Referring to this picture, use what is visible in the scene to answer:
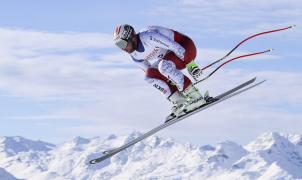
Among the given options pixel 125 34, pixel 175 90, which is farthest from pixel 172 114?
pixel 125 34

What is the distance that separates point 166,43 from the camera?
53.7 ft

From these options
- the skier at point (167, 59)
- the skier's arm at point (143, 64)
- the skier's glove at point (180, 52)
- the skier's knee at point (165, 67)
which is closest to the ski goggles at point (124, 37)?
the skier at point (167, 59)

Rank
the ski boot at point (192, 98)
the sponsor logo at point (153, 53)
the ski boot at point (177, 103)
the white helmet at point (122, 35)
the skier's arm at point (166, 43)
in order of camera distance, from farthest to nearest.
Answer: the ski boot at point (177, 103), the ski boot at point (192, 98), the sponsor logo at point (153, 53), the skier's arm at point (166, 43), the white helmet at point (122, 35)

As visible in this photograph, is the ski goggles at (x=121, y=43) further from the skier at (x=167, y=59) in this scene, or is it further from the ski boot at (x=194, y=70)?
the ski boot at (x=194, y=70)

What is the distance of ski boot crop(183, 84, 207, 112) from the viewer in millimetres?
17109

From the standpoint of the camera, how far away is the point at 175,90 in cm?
1770

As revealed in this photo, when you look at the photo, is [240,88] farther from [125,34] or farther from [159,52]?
[125,34]

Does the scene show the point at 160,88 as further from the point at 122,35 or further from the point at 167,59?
the point at 122,35

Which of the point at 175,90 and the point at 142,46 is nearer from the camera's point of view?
the point at 142,46

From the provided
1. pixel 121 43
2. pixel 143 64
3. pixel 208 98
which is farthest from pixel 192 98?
pixel 121 43

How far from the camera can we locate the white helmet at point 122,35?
51.6 ft

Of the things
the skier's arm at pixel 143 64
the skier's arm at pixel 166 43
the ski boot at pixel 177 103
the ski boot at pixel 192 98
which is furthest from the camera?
the ski boot at pixel 177 103

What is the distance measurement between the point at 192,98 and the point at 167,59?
1.23 meters

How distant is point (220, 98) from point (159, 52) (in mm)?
1994
